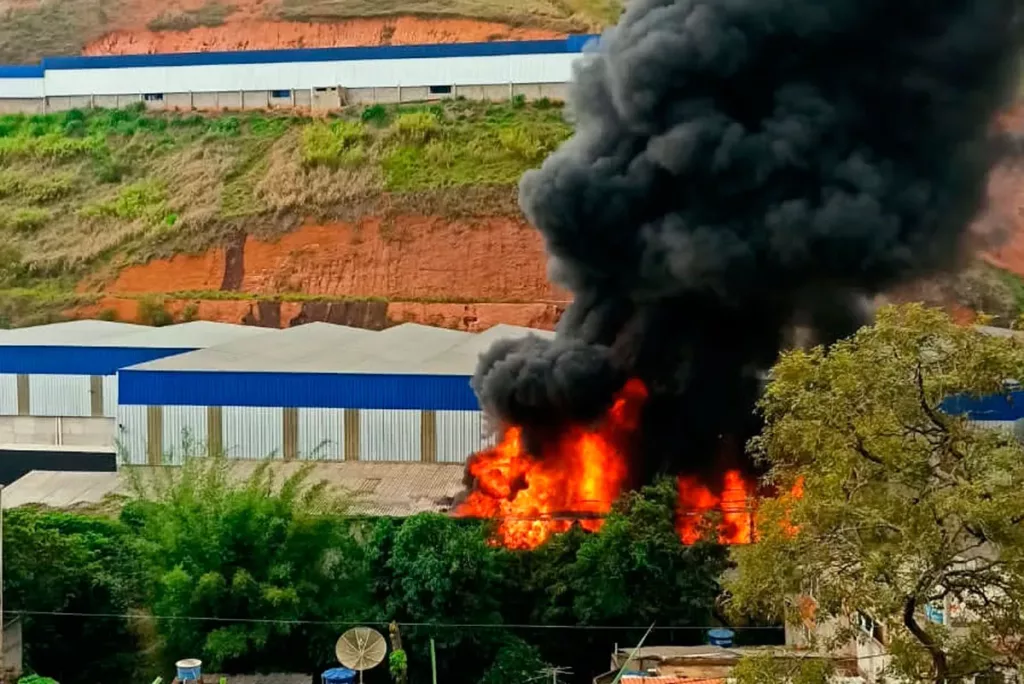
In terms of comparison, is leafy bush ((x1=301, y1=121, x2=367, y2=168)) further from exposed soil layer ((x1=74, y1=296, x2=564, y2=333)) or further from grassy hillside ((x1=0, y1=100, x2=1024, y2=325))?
exposed soil layer ((x1=74, y1=296, x2=564, y2=333))

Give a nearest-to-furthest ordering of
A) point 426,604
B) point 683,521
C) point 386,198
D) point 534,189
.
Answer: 1. point 426,604
2. point 683,521
3. point 534,189
4. point 386,198

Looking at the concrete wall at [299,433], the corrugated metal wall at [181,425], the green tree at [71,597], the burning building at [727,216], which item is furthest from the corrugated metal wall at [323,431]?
the green tree at [71,597]

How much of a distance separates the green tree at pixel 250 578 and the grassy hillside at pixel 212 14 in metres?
49.0

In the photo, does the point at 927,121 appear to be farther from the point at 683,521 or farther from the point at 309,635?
the point at 309,635

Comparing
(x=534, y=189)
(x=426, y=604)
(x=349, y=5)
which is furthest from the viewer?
(x=349, y=5)

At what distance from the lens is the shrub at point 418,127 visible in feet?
159

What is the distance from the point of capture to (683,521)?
16.9 meters

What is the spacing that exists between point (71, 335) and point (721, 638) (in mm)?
A: 25491

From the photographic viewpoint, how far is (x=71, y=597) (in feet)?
53.0

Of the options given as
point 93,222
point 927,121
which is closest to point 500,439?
point 927,121

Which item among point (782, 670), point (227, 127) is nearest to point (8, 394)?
point (227, 127)

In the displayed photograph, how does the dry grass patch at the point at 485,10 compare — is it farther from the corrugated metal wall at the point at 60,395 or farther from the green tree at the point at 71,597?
the green tree at the point at 71,597

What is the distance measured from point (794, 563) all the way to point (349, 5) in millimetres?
61336

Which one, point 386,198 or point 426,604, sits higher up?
point 386,198
